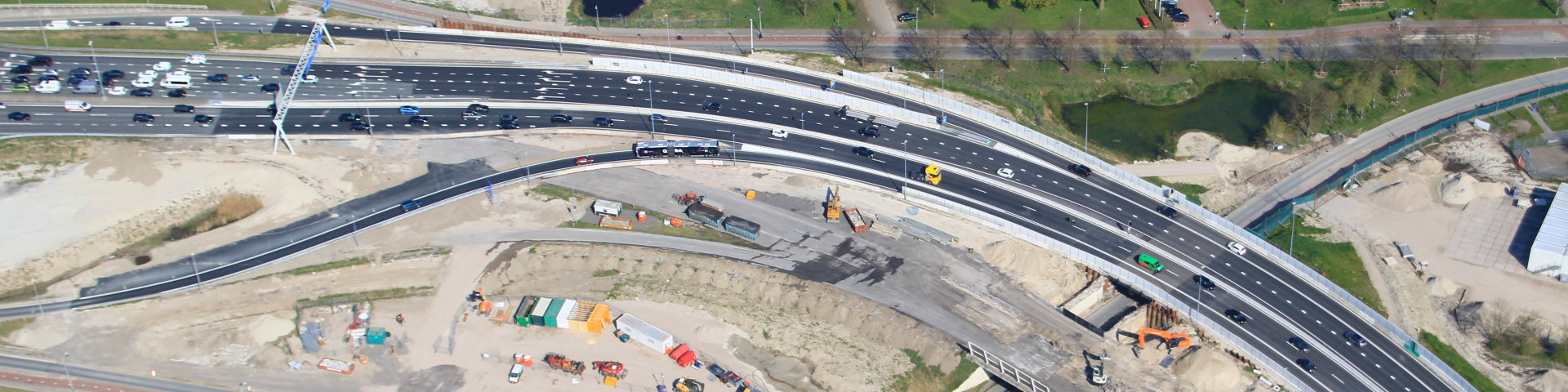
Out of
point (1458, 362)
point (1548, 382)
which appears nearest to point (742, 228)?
point (1458, 362)

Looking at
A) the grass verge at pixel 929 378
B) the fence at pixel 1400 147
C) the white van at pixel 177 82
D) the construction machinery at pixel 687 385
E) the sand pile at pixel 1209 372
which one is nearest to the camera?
the construction machinery at pixel 687 385

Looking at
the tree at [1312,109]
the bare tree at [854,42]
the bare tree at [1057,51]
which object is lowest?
the tree at [1312,109]

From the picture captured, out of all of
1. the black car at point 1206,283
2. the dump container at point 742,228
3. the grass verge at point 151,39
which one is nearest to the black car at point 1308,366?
the black car at point 1206,283

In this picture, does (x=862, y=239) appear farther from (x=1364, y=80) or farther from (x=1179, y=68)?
(x=1364, y=80)

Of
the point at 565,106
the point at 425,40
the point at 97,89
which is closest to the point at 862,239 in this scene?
the point at 565,106

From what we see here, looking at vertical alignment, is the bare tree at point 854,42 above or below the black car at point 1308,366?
above

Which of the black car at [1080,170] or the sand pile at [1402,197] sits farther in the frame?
the black car at [1080,170]

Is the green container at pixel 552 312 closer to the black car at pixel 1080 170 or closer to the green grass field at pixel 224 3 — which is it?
the black car at pixel 1080 170
